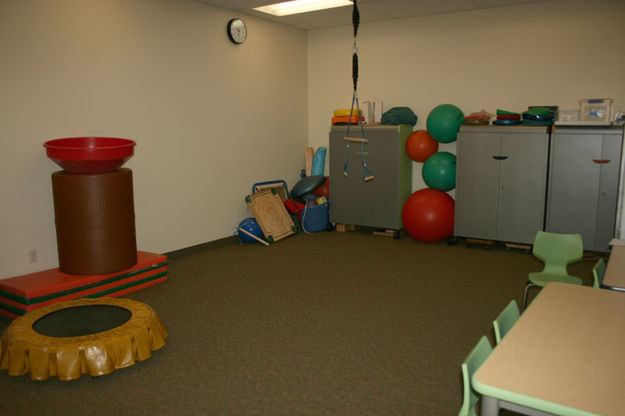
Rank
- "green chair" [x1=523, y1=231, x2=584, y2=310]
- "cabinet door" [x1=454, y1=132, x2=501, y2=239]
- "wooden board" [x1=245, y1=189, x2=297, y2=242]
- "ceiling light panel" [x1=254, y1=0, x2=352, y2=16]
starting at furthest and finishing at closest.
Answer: "wooden board" [x1=245, y1=189, x2=297, y2=242]
"ceiling light panel" [x1=254, y1=0, x2=352, y2=16]
"cabinet door" [x1=454, y1=132, x2=501, y2=239]
"green chair" [x1=523, y1=231, x2=584, y2=310]

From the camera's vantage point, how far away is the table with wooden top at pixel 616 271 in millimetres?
2676

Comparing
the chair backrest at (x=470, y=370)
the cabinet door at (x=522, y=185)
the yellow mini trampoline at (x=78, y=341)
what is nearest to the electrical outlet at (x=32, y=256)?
the yellow mini trampoline at (x=78, y=341)

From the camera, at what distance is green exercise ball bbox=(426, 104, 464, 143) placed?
20.9 ft

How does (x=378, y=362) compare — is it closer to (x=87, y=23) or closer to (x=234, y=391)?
(x=234, y=391)

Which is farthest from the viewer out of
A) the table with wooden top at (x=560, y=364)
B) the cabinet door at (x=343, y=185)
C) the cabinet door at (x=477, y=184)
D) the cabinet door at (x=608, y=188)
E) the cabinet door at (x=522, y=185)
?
the cabinet door at (x=343, y=185)

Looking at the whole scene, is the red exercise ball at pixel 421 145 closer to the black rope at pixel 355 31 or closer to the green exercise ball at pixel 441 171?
the green exercise ball at pixel 441 171

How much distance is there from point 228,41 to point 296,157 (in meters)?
2.16

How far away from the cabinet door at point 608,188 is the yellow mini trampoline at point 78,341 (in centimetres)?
484

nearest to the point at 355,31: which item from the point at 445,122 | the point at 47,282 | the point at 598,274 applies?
the point at 445,122

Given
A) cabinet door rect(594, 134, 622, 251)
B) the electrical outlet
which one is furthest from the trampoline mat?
cabinet door rect(594, 134, 622, 251)

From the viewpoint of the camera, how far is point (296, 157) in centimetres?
798

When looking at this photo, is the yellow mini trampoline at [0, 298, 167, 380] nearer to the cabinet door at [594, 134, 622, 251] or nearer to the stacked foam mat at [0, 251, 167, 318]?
the stacked foam mat at [0, 251, 167, 318]

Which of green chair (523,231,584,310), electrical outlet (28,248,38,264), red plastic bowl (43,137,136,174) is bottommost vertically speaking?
electrical outlet (28,248,38,264)

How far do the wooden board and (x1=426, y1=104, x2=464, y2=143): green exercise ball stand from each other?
7.61 ft
